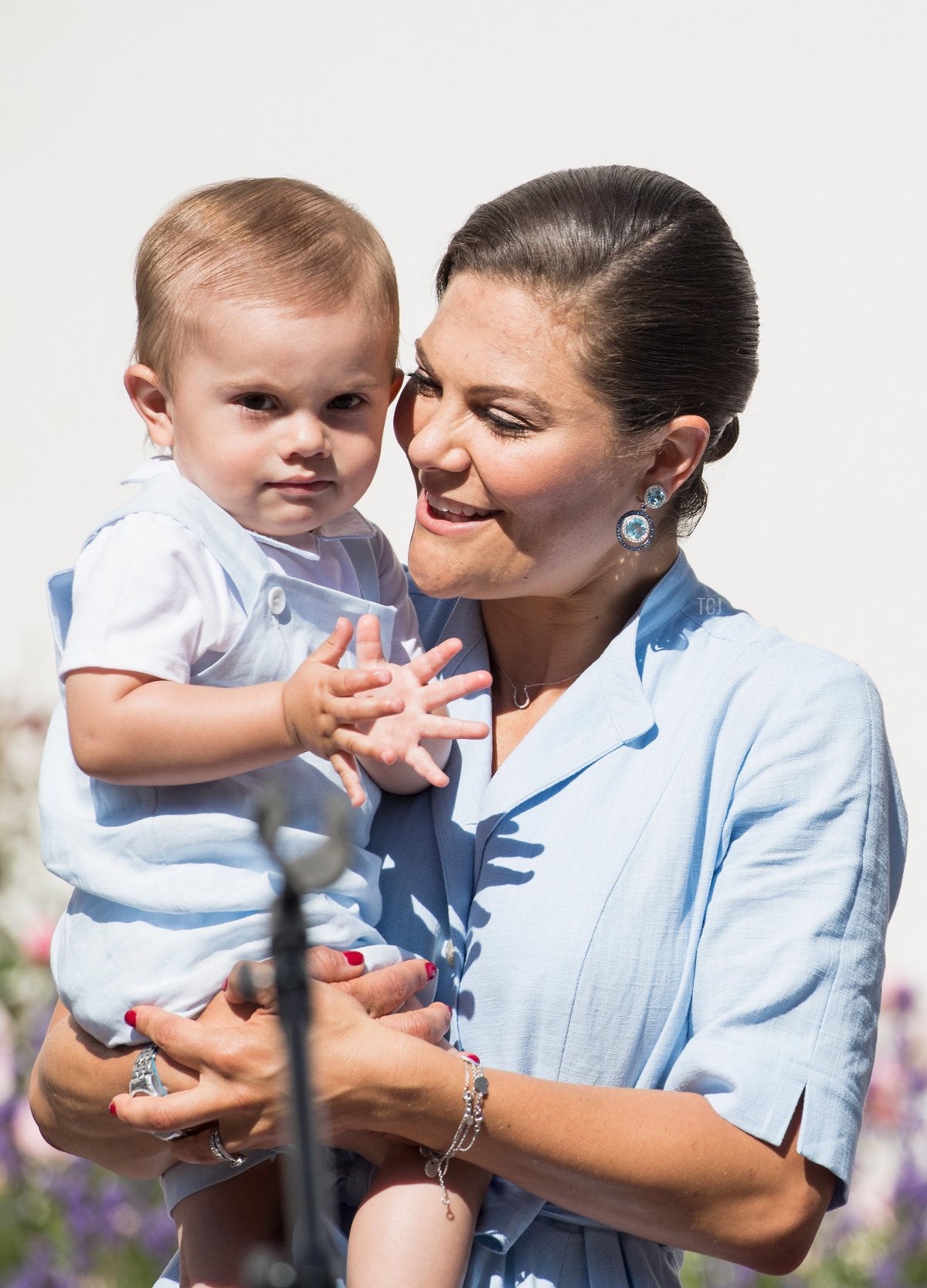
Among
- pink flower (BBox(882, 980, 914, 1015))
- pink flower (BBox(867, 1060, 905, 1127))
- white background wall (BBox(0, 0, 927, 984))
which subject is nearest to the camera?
pink flower (BBox(867, 1060, 905, 1127))

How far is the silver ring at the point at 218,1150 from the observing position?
202 cm

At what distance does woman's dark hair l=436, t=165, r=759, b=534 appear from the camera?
2.36 metres

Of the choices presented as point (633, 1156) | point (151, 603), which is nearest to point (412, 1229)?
point (633, 1156)

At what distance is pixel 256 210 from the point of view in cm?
226

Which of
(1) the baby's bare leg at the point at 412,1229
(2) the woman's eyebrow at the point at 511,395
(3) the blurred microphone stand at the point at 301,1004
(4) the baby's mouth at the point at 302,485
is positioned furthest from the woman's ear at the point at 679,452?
(3) the blurred microphone stand at the point at 301,1004

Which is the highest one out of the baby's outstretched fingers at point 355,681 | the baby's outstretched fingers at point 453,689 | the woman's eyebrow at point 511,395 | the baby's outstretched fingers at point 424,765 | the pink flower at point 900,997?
the woman's eyebrow at point 511,395

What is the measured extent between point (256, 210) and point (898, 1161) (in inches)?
119

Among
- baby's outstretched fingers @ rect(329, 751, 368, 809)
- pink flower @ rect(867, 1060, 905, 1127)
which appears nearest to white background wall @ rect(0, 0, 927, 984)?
pink flower @ rect(867, 1060, 905, 1127)

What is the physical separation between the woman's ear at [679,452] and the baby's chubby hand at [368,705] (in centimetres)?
62

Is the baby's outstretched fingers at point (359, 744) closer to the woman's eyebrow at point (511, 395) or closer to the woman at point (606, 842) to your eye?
the woman at point (606, 842)

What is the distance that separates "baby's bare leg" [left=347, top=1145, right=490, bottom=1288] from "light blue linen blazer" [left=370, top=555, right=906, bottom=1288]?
9 centimetres

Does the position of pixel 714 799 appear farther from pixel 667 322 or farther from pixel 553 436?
pixel 667 322

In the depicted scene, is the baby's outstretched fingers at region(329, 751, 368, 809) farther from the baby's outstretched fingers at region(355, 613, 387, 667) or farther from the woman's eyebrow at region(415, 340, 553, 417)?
the woman's eyebrow at region(415, 340, 553, 417)

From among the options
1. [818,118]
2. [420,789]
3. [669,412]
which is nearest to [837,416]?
[818,118]
